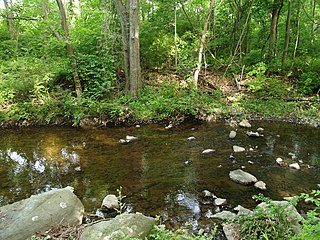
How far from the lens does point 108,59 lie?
9648 millimetres

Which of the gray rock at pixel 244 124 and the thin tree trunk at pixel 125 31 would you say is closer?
the gray rock at pixel 244 124

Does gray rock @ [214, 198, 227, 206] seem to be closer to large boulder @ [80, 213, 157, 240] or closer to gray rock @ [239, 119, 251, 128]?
large boulder @ [80, 213, 157, 240]

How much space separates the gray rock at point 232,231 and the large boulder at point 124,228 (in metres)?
0.91

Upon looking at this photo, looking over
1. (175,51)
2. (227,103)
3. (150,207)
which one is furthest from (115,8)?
(150,207)

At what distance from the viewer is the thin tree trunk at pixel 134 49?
28.6 ft

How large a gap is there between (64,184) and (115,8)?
24.2 feet

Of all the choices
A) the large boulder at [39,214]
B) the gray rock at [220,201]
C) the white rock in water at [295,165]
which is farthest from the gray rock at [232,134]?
the large boulder at [39,214]

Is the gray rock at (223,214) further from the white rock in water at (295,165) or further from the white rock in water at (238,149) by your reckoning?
the white rock in water at (238,149)

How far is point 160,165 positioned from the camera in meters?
5.41

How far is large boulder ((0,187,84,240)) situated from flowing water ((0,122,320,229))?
554mm

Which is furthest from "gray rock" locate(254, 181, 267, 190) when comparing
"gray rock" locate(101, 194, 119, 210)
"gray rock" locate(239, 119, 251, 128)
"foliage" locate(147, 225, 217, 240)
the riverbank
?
the riverbank

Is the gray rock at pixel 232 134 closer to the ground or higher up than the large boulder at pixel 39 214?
closer to the ground

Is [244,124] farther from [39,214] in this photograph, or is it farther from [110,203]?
[39,214]

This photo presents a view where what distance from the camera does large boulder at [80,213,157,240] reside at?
267cm
